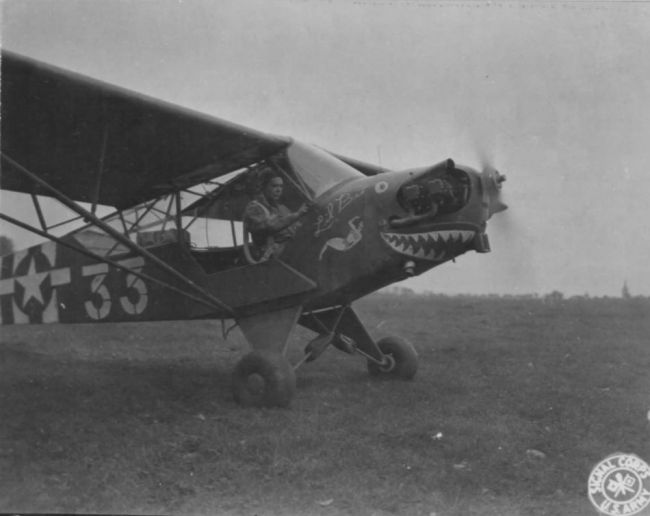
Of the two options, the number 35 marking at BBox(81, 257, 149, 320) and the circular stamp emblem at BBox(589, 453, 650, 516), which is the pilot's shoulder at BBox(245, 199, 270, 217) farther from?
the circular stamp emblem at BBox(589, 453, 650, 516)

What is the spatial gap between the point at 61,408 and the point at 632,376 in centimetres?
573

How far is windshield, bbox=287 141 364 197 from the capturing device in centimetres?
565

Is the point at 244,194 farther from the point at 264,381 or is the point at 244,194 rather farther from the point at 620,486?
the point at 620,486

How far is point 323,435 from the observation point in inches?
169

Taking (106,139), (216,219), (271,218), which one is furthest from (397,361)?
(106,139)

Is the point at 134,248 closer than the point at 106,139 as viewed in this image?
No

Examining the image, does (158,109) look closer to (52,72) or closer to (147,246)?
(52,72)

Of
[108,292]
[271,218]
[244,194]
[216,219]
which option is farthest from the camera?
[108,292]

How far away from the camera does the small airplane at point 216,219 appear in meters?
4.91

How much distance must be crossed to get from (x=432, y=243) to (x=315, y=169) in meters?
1.42

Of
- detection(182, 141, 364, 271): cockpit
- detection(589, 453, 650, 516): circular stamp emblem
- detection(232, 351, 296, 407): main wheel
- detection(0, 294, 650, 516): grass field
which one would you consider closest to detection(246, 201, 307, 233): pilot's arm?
detection(182, 141, 364, 271): cockpit

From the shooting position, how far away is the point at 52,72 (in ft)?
14.1

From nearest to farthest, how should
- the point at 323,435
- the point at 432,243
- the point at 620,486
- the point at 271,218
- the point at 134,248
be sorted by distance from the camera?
1. the point at 620,486
2. the point at 323,435
3. the point at 432,243
4. the point at 134,248
5. the point at 271,218

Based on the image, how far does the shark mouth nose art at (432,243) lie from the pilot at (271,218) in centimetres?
91
